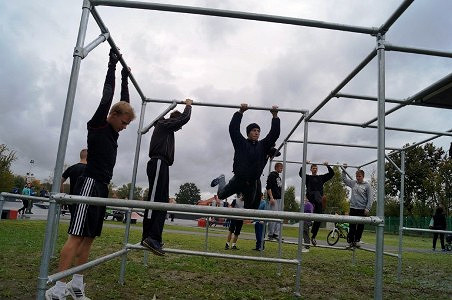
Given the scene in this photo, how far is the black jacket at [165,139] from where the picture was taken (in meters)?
3.47

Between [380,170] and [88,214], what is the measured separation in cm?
219

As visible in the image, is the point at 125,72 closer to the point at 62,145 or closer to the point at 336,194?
the point at 62,145

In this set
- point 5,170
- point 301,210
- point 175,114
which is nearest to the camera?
point 175,114

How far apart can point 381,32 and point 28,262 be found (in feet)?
15.3

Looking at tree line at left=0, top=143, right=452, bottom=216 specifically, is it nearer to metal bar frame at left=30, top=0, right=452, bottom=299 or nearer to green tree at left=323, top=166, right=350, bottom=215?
green tree at left=323, top=166, right=350, bottom=215

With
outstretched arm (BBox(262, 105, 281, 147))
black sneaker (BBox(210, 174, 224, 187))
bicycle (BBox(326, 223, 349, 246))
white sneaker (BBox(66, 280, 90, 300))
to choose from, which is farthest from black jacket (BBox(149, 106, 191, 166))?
bicycle (BBox(326, 223, 349, 246))

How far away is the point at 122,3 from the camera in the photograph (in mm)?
2357

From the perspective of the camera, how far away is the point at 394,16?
84.6 inches

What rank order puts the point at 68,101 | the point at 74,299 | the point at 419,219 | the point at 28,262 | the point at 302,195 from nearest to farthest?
the point at 68,101 → the point at 74,299 → the point at 302,195 → the point at 28,262 → the point at 419,219

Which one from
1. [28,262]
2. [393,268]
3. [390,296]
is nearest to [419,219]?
[393,268]

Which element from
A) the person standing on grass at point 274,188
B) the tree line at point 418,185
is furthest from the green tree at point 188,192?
the person standing on grass at point 274,188

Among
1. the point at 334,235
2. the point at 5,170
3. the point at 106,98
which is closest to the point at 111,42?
the point at 106,98

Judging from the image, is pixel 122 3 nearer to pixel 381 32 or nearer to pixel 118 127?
pixel 118 127

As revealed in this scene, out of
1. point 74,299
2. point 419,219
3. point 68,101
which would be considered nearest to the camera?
point 68,101
